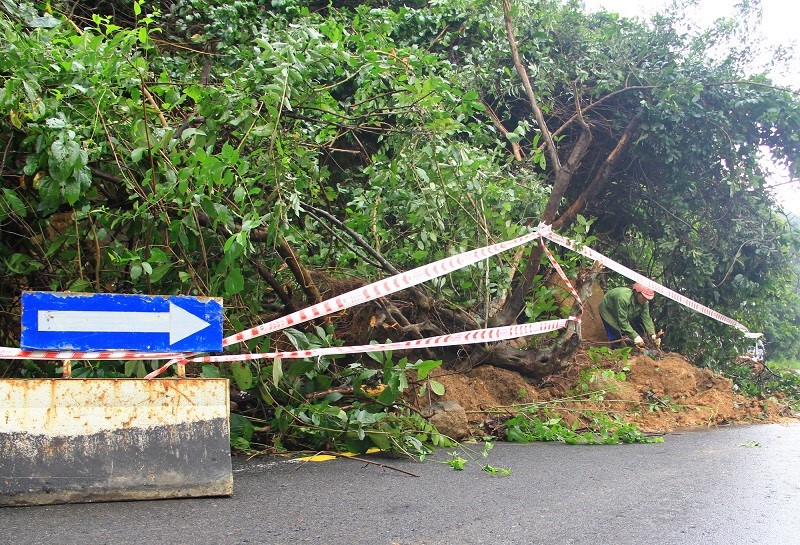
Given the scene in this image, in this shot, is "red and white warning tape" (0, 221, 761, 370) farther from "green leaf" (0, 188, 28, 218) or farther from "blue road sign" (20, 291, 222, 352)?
"green leaf" (0, 188, 28, 218)

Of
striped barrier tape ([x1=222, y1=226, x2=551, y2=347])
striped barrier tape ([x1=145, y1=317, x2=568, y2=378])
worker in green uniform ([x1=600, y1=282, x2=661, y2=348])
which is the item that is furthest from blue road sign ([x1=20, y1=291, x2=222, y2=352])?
worker in green uniform ([x1=600, y1=282, x2=661, y2=348])

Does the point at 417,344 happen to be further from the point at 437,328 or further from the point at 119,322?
the point at 119,322

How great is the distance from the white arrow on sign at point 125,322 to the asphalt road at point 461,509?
83 centimetres

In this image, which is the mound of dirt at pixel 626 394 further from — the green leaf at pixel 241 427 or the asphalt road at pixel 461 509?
the green leaf at pixel 241 427

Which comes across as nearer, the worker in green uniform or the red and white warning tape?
the red and white warning tape

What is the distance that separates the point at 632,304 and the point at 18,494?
337 inches

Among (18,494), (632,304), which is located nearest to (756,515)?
(18,494)

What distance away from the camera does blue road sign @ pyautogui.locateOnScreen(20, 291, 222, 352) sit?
141 inches

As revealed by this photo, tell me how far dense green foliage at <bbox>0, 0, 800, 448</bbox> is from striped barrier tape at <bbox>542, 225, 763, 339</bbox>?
1.13 ft

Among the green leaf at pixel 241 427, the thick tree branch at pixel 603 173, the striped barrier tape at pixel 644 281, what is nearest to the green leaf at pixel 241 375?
the green leaf at pixel 241 427

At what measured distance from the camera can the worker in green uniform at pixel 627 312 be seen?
1003 cm

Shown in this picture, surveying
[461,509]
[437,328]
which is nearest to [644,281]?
[437,328]

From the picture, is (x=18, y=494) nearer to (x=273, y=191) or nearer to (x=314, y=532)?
(x=314, y=532)

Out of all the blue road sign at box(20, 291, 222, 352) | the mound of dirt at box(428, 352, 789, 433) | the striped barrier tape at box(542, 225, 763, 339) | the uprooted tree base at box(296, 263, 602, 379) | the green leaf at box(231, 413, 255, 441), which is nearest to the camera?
the blue road sign at box(20, 291, 222, 352)
